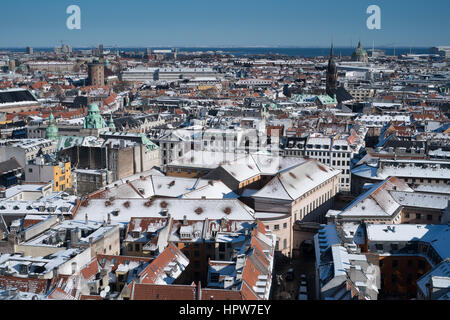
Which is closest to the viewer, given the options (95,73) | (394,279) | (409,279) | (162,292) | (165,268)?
(162,292)

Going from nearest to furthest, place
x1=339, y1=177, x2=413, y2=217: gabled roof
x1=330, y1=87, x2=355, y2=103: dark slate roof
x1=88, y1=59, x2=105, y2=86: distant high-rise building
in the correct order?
x1=339, y1=177, x2=413, y2=217: gabled roof
x1=330, y1=87, x2=355, y2=103: dark slate roof
x1=88, y1=59, x2=105, y2=86: distant high-rise building

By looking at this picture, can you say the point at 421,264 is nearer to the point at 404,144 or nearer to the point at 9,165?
the point at 404,144

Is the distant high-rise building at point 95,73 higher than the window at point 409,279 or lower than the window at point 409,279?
higher

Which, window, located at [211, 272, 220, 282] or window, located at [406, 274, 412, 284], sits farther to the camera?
window, located at [406, 274, 412, 284]

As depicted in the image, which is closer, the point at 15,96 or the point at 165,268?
the point at 165,268

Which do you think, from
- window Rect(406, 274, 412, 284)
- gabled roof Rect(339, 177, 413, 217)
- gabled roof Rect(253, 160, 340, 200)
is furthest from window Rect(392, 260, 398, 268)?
gabled roof Rect(253, 160, 340, 200)

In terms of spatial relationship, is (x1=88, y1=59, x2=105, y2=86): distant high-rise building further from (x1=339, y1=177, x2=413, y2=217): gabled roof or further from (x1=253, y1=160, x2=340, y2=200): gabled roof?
(x1=339, y1=177, x2=413, y2=217): gabled roof

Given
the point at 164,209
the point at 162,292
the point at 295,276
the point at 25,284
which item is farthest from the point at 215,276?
the point at 164,209

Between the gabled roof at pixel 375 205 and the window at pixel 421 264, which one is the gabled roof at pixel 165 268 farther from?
the window at pixel 421 264

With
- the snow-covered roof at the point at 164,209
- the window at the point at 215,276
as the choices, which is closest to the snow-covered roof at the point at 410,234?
the snow-covered roof at the point at 164,209

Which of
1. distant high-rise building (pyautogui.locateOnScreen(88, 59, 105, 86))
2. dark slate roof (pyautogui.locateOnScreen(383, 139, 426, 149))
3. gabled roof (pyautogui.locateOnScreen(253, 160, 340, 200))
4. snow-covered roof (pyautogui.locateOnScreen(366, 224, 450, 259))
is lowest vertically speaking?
snow-covered roof (pyautogui.locateOnScreen(366, 224, 450, 259))
